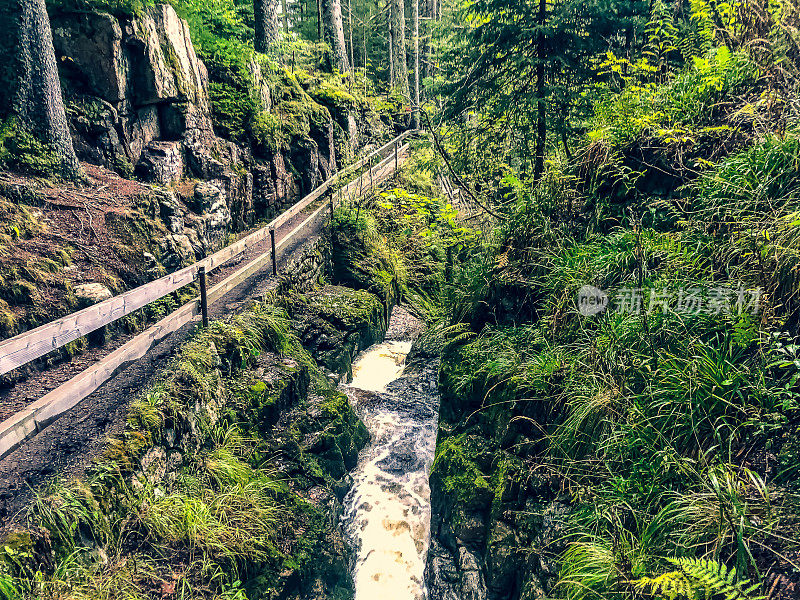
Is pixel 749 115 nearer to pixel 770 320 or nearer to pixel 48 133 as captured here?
pixel 770 320

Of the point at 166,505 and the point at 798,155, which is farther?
the point at 166,505

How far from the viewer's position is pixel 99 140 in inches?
372

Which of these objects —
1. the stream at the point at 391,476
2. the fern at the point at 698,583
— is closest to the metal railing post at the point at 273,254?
the stream at the point at 391,476

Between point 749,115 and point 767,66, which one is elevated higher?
point 767,66

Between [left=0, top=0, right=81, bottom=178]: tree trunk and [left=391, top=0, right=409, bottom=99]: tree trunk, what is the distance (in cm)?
1577

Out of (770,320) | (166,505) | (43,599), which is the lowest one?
(166,505)

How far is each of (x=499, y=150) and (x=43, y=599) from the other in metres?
9.67

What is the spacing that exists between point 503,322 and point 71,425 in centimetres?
569

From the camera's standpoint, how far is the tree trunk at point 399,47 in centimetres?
2317

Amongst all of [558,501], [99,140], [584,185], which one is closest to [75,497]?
[558,501]

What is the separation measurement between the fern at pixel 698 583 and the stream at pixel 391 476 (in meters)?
4.29

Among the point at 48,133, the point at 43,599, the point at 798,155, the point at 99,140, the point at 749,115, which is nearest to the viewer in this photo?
the point at 43,599

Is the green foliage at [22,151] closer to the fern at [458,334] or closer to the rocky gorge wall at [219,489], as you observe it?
the rocky gorge wall at [219,489]

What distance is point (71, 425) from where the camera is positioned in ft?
17.2
